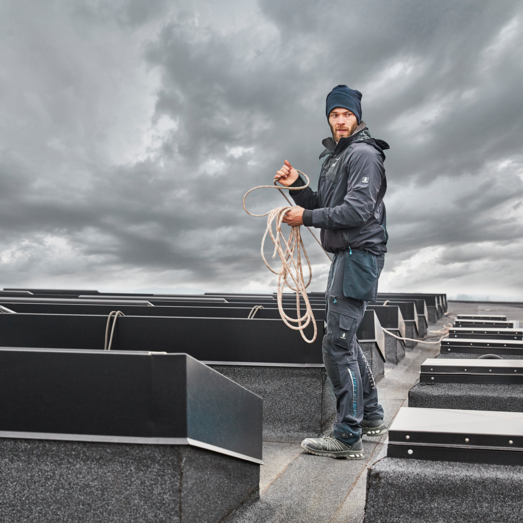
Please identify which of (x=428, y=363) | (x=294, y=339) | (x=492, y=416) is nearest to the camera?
(x=492, y=416)

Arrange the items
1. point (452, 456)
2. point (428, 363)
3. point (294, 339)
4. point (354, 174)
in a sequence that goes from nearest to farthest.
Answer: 1. point (452, 456)
2. point (354, 174)
3. point (294, 339)
4. point (428, 363)

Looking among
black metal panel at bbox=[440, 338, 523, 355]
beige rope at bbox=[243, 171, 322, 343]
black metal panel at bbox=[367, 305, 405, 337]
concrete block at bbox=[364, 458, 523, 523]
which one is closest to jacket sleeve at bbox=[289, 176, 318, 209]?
beige rope at bbox=[243, 171, 322, 343]

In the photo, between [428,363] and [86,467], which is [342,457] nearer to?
[428,363]

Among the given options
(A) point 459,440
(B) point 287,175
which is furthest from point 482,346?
(A) point 459,440

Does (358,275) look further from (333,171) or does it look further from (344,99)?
(344,99)

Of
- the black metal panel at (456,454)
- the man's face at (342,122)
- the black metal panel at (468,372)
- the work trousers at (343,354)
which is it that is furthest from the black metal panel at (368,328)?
the black metal panel at (456,454)

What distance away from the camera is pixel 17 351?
1747 millimetres

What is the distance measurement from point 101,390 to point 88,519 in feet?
1.41

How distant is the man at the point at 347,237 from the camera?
2875 millimetres

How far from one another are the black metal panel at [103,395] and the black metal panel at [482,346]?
384 cm

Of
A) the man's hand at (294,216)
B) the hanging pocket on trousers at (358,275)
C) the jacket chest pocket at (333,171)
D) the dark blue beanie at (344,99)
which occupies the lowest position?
the hanging pocket on trousers at (358,275)

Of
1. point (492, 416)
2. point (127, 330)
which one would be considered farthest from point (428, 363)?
point (127, 330)

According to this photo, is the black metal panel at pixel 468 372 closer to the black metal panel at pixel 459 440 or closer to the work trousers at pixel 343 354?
the work trousers at pixel 343 354

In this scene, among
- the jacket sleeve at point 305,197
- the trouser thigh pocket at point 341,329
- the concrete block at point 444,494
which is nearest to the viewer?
the concrete block at point 444,494
